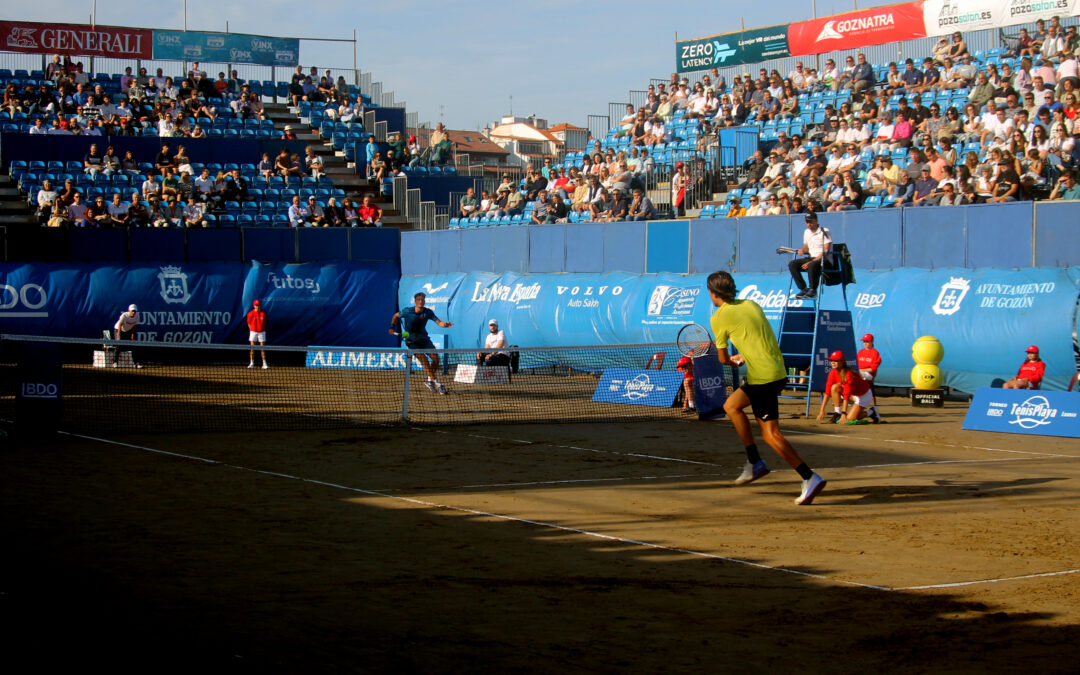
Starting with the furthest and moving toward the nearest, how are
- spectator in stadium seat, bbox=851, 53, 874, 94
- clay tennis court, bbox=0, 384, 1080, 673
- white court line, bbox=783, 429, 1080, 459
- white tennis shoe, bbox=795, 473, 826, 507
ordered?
spectator in stadium seat, bbox=851, 53, 874, 94, white court line, bbox=783, 429, 1080, 459, white tennis shoe, bbox=795, 473, 826, 507, clay tennis court, bbox=0, 384, 1080, 673

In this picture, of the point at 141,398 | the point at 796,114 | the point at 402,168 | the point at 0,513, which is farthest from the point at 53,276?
the point at 0,513

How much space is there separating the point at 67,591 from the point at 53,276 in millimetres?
24442

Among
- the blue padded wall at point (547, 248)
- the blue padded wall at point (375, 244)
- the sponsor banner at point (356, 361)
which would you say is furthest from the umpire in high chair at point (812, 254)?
the blue padded wall at point (375, 244)

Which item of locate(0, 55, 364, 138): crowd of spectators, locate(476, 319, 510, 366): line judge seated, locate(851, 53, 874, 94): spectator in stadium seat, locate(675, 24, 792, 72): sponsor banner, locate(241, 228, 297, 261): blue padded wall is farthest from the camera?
locate(675, 24, 792, 72): sponsor banner

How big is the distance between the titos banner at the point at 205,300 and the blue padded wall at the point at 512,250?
3.88 metres

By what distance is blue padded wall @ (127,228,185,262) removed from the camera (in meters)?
29.7

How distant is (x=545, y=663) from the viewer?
5.27 metres

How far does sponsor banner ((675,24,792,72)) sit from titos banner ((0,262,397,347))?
46.8 ft

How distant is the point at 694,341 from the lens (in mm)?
19875

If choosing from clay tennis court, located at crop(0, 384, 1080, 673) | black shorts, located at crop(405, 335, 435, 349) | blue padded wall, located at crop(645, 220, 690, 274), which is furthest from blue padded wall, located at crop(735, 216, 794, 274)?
Result: clay tennis court, located at crop(0, 384, 1080, 673)

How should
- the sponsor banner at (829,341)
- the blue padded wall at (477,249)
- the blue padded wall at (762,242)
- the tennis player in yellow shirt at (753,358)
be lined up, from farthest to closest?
the blue padded wall at (477,249) → the blue padded wall at (762,242) → the sponsor banner at (829,341) → the tennis player in yellow shirt at (753,358)

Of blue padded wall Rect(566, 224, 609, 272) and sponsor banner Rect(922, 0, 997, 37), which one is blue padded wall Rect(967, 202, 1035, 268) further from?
sponsor banner Rect(922, 0, 997, 37)

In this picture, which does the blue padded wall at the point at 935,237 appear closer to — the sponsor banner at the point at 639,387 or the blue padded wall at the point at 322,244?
the sponsor banner at the point at 639,387

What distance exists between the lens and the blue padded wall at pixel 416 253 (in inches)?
1224
